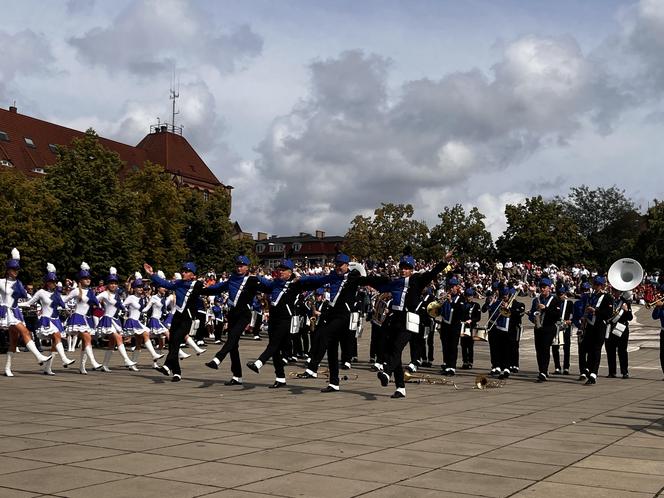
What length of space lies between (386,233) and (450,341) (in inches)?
2601

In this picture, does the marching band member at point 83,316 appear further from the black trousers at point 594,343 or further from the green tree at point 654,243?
the green tree at point 654,243

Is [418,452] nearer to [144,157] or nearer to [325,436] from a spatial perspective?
[325,436]

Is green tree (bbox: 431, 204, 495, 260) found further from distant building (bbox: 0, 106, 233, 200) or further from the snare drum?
the snare drum

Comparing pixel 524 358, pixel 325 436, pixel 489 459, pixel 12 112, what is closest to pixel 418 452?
pixel 489 459

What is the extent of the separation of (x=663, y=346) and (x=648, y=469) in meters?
10.8

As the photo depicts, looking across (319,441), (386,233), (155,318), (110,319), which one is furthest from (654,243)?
(319,441)

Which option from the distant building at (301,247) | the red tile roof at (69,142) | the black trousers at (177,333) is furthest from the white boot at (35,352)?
the distant building at (301,247)

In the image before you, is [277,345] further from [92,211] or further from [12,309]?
[92,211]

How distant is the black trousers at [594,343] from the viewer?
56.9 ft

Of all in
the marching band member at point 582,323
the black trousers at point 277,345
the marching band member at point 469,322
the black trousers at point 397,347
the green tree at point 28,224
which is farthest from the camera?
the green tree at point 28,224

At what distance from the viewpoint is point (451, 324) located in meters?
20.8

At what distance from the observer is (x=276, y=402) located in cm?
1245

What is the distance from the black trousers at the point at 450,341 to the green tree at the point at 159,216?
4935cm

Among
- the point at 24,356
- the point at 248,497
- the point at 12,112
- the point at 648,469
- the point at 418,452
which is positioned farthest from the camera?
the point at 12,112
